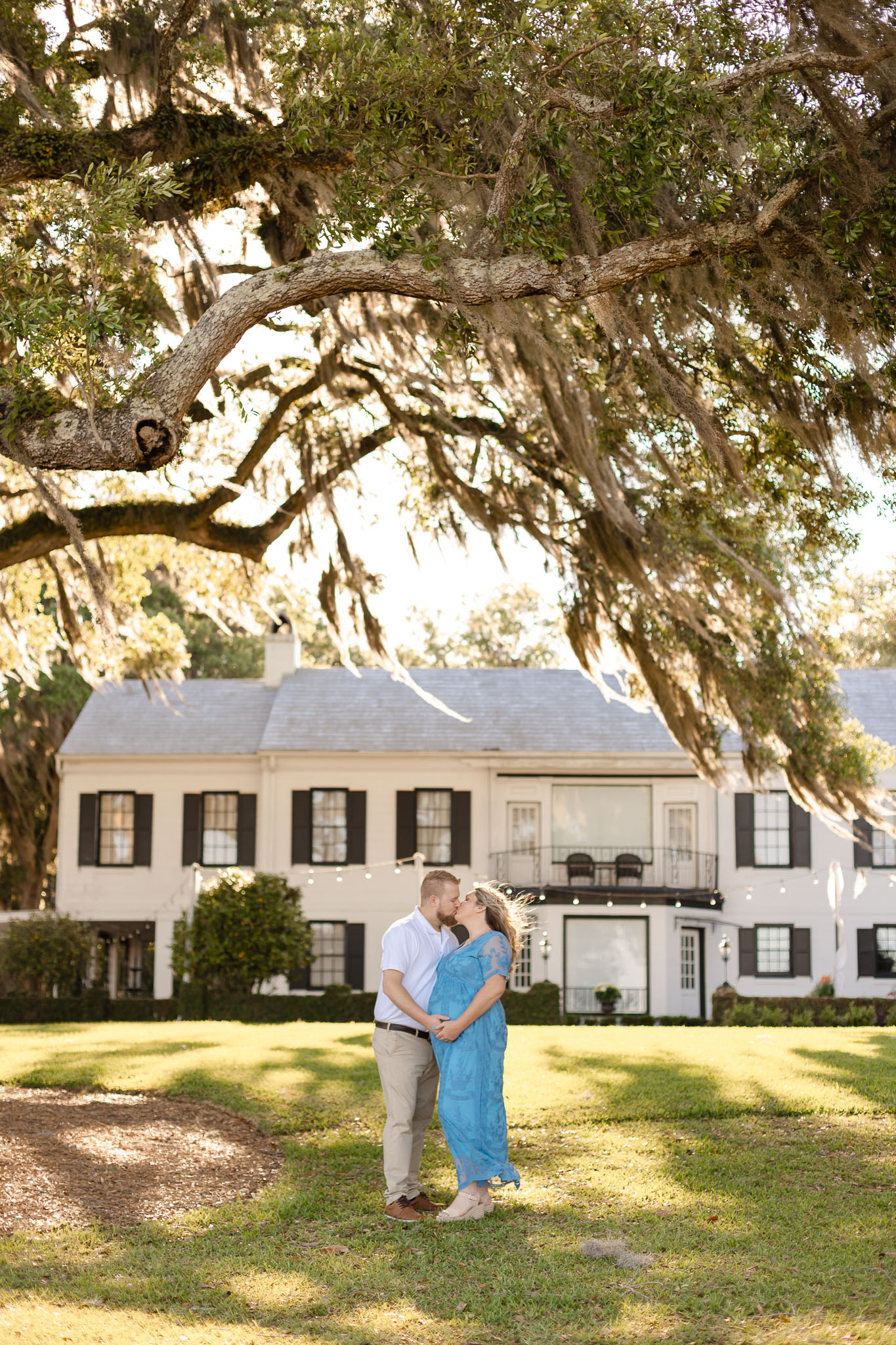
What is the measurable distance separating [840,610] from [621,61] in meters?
7.69

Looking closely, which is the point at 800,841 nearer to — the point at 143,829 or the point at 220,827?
the point at 220,827

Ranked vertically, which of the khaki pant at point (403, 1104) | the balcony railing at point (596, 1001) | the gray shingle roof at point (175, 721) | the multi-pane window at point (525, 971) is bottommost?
the balcony railing at point (596, 1001)

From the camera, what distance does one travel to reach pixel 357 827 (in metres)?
24.0

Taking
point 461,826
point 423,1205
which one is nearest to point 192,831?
point 461,826

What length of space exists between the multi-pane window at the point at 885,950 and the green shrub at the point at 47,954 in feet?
46.1

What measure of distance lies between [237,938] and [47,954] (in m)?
3.65

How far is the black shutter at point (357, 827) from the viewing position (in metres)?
23.8

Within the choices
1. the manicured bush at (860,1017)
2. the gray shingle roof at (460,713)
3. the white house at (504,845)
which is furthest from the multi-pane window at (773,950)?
the manicured bush at (860,1017)

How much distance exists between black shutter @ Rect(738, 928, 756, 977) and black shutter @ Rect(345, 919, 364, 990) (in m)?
7.03

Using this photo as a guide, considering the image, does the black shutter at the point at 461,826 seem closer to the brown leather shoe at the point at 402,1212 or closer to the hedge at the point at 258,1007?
the hedge at the point at 258,1007

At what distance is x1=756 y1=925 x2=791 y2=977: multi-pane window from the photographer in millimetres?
23859

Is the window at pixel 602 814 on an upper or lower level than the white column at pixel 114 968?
upper

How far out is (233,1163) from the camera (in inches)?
272

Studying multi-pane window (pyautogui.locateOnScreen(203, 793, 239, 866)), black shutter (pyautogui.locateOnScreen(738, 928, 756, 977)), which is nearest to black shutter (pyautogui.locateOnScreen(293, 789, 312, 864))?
multi-pane window (pyautogui.locateOnScreen(203, 793, 239, 866))
